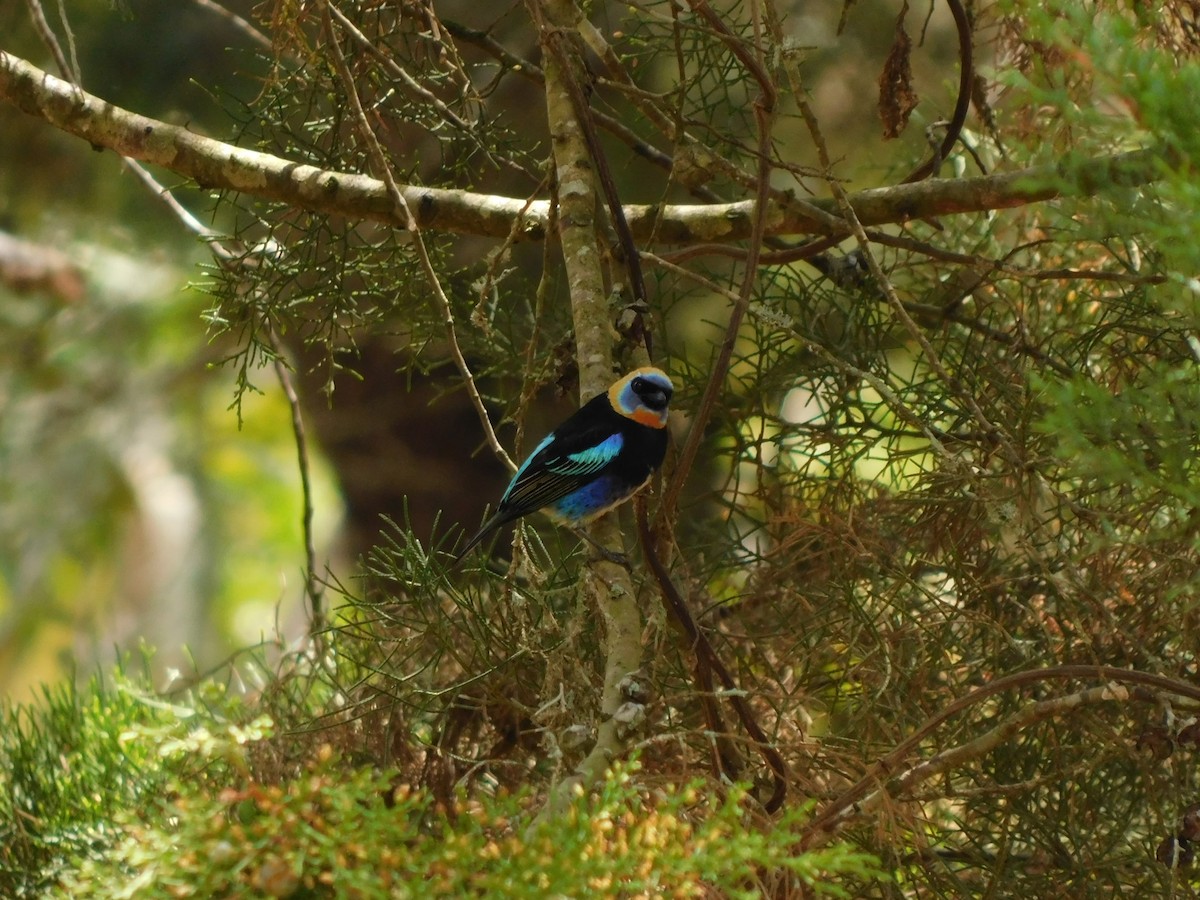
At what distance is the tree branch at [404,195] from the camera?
69.1 inches

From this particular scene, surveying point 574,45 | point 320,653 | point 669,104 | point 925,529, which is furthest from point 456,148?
point 925,529

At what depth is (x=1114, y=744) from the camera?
1.51 meters

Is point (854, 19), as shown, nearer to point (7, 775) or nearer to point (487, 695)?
point (487, 695)

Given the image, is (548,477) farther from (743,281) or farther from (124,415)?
(124,415)

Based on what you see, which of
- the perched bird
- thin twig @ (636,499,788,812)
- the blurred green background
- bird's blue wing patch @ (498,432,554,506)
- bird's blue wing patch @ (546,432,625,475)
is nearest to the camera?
thin twig @ (636,499,788,812)

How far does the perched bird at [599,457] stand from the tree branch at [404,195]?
0.90 feet

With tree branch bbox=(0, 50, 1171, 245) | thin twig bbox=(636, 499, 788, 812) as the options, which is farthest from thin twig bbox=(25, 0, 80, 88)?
thin twig bbox=(636, 499, 788, 812)

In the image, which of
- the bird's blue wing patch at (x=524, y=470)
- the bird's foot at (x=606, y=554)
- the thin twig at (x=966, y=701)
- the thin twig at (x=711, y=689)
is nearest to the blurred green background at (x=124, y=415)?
the bird's blue wing patch at (x=524, y=470)

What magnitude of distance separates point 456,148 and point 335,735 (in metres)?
1.06

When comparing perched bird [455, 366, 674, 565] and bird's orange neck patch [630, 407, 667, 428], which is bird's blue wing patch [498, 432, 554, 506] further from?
bird's orange neck patch [630, 407, 667, 428]

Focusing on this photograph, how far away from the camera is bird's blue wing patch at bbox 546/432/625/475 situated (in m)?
1.83

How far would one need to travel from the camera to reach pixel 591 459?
1889 millimetres

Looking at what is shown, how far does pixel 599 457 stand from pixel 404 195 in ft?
1.72

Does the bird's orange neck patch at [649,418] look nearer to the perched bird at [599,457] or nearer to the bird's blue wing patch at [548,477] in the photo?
the perched bird at [599,457]
